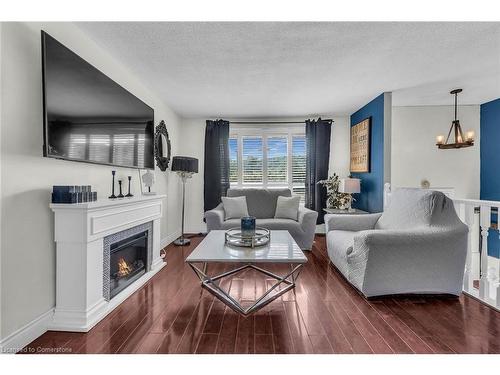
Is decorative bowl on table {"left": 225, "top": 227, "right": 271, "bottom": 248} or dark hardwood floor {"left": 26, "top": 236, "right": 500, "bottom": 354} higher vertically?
decorative bowl on table {"left": 225, "top": 227, "right": 271, "bottom": 248}

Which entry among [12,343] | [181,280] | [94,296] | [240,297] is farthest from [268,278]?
[12,343]

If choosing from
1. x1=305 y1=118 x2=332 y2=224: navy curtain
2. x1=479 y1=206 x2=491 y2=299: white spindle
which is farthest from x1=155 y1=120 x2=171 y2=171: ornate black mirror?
x1=479 y1=206 x2=491 y2=299: white spindle

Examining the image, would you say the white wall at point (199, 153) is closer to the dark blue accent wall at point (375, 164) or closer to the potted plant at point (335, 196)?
the potted plant at point (335, 196)

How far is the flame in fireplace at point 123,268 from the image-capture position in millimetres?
2406

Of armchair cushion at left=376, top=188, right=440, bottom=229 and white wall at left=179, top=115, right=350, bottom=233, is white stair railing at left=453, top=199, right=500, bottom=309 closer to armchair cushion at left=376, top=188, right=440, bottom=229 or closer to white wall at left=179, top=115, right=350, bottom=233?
armchair cushion at left=376, top=188, right=440, bottom=229

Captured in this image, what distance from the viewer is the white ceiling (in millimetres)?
2143

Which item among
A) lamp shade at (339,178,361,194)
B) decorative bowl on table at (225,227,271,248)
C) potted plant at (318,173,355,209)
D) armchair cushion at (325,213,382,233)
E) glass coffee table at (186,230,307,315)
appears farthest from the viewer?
potted plant at (318,173,355,209)

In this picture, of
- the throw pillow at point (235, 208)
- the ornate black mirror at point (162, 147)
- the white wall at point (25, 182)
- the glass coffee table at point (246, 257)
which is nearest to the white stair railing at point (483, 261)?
the glass coffee table at point (246, 257)

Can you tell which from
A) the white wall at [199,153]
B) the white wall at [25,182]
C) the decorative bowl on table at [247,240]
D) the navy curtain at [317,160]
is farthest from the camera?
the white wall at [199,153]

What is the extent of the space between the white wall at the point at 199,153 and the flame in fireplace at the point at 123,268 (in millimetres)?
2507

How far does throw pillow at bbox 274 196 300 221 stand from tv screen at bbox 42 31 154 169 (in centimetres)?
224
